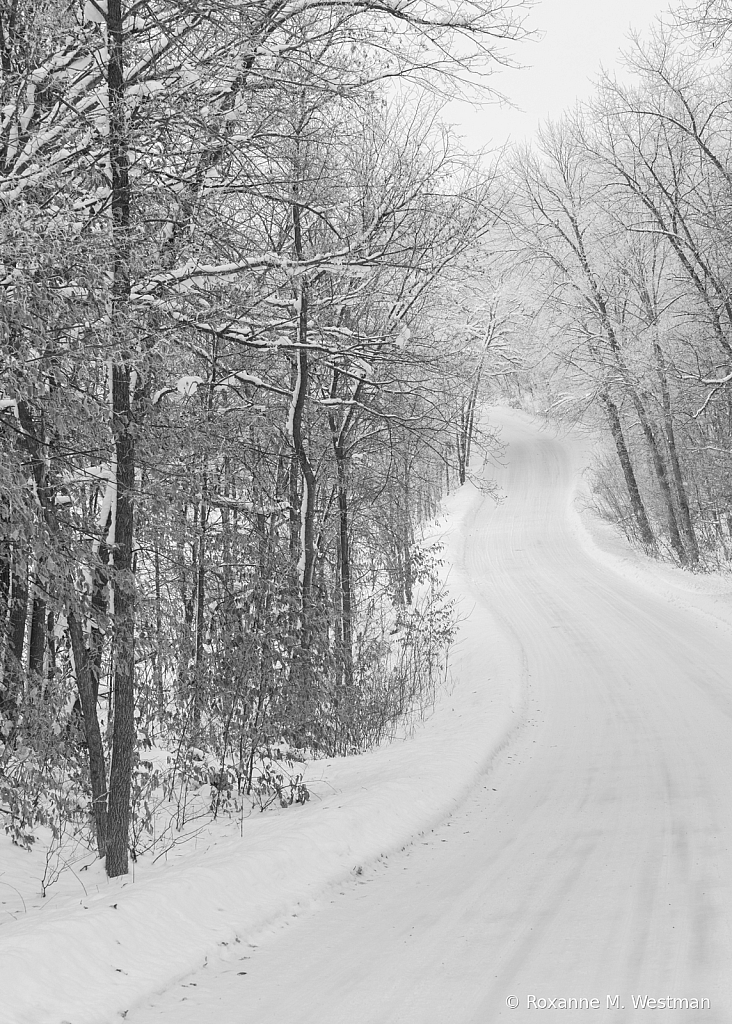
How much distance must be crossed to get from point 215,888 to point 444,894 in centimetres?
140

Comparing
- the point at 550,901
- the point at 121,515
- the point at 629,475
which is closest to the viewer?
the point at 550,901

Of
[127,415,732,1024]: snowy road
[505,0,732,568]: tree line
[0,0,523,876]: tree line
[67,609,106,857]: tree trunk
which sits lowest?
[127,415,732,1024]: snowy road

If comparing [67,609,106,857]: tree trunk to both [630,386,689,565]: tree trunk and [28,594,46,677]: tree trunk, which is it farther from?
[630,386,689,565]: tree trunk

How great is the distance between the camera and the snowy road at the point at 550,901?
344 cm

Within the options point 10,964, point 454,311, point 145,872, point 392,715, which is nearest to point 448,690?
point 392,715

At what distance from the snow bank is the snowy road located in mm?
163

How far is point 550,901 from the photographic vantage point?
4.52 meters

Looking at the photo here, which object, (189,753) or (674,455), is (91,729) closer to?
(189,753)

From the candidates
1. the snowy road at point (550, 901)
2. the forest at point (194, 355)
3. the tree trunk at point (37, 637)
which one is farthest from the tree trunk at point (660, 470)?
the tree trunk at point (37, 637)

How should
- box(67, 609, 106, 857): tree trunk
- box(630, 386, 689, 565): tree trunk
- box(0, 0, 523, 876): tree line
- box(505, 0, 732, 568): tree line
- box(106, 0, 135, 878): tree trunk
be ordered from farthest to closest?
1. box(630, 386, 689, 565): tree trunk
2. box(505, 0, 732, 568): tree line
3. box(67, 609, 106, 857): tree trunk
4. box(106, 0, 135, 878): tree trunk
5. box(0, 0, 523, 876): tree line

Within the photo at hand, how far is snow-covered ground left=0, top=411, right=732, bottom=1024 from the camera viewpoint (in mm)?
3467

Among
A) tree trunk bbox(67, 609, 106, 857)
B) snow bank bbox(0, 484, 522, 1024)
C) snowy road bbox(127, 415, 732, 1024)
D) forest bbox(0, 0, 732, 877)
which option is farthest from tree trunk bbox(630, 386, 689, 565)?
tree trunk bbox(67, 609, 106, 857)

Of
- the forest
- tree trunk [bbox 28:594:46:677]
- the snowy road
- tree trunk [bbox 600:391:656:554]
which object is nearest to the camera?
the snowy road

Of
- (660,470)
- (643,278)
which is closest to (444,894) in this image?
(660,470)
